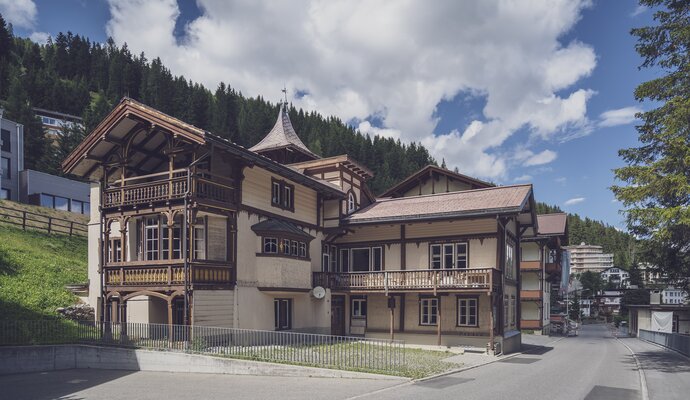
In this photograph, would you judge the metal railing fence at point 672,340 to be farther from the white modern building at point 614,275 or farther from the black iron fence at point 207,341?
the white modern building at point 614,275

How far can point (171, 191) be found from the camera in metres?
22.1

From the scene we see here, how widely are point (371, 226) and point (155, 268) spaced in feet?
44.3

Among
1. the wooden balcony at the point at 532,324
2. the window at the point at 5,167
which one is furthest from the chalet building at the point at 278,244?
the window at the point at 5,167

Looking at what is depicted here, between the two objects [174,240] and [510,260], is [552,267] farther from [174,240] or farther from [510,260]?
[174,240]

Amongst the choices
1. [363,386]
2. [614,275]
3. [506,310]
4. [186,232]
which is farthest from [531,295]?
[614,275]

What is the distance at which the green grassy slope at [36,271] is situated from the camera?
78.4ft

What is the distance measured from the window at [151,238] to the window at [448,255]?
15.0 meters

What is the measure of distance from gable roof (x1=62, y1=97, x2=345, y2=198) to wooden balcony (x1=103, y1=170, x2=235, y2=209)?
1602mm

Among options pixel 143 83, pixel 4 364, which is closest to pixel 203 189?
pixel 4 364

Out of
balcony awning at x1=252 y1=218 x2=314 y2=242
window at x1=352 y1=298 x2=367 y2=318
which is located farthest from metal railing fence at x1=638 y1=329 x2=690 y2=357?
balcony awning at x1=252 y1=218 x2=314 y2=242

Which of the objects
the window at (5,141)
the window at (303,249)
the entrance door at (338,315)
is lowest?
the entrance door at (338,315)

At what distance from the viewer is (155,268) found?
22156 mm

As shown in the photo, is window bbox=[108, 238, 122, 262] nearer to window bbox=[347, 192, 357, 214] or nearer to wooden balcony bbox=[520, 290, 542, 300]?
window bbox=[347, 192, 357, 214]

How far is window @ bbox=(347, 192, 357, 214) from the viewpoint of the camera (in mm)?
34062
